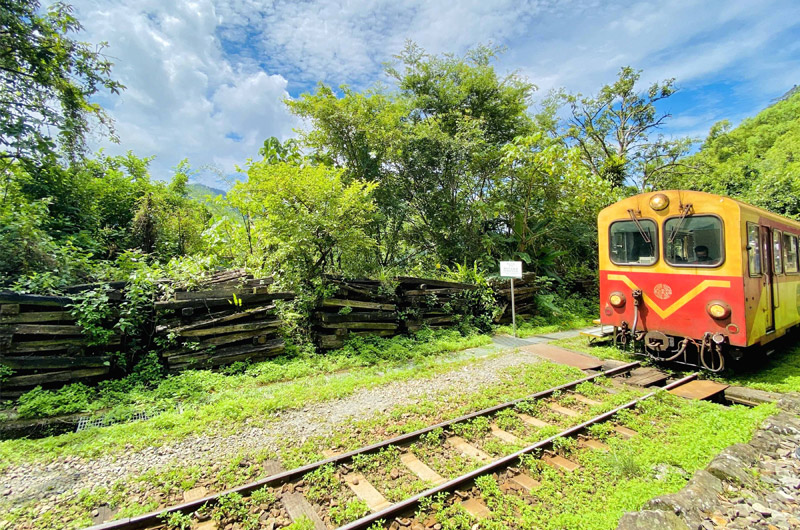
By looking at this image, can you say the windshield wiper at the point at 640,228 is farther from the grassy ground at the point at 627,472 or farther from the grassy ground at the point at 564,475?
the grassy ground at the point at 627,472

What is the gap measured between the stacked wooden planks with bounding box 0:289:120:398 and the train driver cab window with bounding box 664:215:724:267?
996 centimetres

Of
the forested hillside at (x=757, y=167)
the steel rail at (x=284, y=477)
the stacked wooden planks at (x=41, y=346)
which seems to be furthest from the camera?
the forested hillside at (x=757, y=167)

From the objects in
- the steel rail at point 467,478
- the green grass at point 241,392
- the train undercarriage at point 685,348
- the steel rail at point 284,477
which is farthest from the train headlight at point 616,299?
the green grass at point 241,392

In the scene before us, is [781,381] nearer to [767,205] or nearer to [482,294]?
[482,294]

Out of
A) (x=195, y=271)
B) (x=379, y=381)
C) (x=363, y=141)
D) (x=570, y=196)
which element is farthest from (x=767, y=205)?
(x=195, y=271)

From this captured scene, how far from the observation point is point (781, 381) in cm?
607

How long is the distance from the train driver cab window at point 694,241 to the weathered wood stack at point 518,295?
4.94 m

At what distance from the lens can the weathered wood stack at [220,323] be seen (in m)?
6.18

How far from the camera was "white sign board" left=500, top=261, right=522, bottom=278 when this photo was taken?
30.6 ft

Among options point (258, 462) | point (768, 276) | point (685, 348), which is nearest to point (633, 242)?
point (685, 348)

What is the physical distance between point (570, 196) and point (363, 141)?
8.44 m

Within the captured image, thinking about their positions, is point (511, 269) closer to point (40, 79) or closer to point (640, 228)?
point (640, 228)

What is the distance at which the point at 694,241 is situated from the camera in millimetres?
6195

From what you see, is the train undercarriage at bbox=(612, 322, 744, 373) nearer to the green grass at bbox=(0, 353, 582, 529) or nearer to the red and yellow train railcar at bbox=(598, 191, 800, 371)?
the red and yellow train railcar at bbox=(598, 191, 800, 371)
